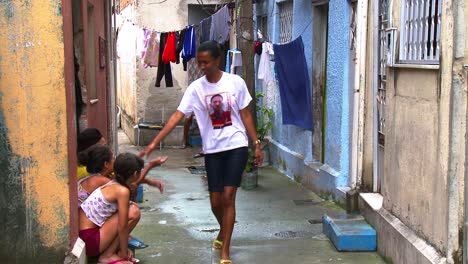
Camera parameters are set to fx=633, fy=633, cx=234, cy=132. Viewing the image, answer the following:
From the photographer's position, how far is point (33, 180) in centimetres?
431

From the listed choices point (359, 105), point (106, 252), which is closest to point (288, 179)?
point (359, 105)

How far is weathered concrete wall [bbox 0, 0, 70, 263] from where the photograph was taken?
165 inches

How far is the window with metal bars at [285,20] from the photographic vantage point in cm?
1056

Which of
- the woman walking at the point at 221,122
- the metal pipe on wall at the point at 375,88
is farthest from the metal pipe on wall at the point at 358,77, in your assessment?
the woman walking at the point at 221,122

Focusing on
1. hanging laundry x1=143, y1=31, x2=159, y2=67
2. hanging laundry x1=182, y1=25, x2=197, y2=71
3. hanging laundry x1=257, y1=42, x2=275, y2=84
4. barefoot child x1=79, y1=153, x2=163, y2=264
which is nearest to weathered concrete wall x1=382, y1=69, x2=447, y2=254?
barefoot child x1=79, y1=153, x2=163, y2=264

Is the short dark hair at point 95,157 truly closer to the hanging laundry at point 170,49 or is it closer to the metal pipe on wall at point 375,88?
the metal pipe on wall at point 375,88

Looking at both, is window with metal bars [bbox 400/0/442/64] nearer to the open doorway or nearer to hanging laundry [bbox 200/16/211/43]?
the open doorway

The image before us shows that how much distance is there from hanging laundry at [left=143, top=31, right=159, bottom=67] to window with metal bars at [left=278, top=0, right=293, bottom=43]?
3.37 metres

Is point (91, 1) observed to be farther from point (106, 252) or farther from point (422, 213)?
point (422, 213)

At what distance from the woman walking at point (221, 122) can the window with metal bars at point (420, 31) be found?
1388mm

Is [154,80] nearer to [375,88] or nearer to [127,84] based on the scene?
[127,84]

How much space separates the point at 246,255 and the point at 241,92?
1.48 m

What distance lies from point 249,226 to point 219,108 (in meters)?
1.98

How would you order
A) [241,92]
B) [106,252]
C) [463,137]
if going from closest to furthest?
1. [463,137]
2. [106,252]
3. [241,92]
